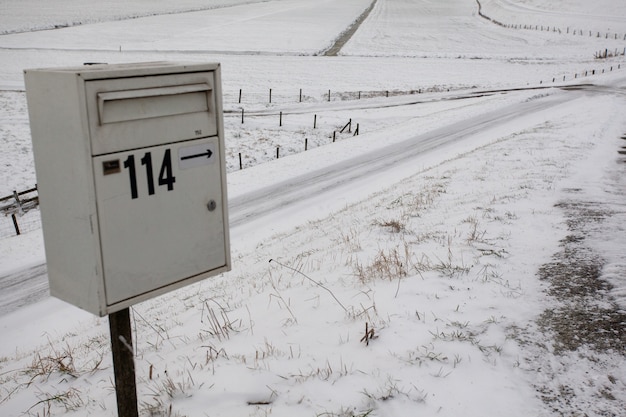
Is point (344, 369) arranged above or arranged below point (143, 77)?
below

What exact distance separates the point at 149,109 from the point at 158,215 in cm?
69

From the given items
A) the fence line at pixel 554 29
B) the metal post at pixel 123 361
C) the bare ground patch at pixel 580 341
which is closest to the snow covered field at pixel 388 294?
the bare ground patch at pixel 580 341

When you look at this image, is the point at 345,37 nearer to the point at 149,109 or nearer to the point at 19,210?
the point at 19,210

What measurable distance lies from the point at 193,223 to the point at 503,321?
2843 millimetres

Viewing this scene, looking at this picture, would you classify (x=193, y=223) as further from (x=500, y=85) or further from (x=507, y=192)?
(x=500, y=85)

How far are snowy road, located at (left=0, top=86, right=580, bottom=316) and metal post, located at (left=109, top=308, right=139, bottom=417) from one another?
322 inches

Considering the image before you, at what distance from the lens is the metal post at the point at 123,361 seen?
370 centimetres

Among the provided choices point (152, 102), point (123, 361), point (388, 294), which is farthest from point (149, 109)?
point (388, 294)

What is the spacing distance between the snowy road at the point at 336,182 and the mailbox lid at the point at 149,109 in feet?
28.9

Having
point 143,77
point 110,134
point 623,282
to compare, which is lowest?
point 623,282

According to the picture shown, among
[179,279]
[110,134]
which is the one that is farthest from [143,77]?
[179,279]

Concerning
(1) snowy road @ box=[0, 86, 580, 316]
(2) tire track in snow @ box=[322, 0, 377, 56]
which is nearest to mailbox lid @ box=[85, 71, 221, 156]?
(1) snowy road @ box=[0, 86, 580, 316]

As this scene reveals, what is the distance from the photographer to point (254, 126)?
28000 mm

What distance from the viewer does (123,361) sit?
3758mm
